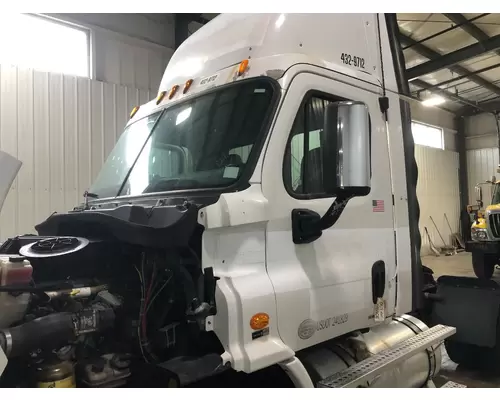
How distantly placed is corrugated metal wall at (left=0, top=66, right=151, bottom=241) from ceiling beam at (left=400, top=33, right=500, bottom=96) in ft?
17.4

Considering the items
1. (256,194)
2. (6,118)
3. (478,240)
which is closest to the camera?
(256,194)

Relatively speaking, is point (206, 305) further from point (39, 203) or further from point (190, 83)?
point (39, 203)

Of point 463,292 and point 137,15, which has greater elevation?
point 137,15

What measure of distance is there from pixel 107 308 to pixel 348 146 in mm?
1315

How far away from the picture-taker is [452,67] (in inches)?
420

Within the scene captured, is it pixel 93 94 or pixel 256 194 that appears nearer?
pixel 256 194

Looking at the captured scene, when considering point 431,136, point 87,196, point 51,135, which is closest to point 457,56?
point 431,136

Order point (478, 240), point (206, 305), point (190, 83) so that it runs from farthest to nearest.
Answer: point (478, 240) < point (190, 83) < point (206, 305)

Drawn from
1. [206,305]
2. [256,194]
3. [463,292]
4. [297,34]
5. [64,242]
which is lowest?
[463,292]

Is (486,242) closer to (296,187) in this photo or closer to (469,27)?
(469,27)

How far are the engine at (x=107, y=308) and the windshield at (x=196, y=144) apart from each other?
461 mm

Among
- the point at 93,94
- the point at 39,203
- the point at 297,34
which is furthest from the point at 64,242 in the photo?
the point at 93,94

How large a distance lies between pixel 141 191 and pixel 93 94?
14.1ft

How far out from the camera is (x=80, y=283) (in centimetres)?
213
